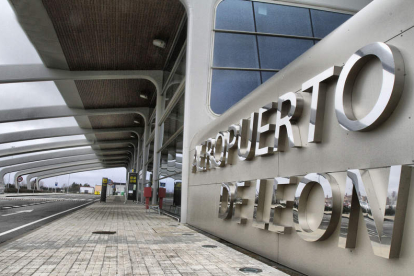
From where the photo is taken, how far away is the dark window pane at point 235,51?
1192cm

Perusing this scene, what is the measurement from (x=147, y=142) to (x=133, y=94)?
620 centimetres

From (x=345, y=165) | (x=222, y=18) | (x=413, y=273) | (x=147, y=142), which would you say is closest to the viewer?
(x=413, y=273)

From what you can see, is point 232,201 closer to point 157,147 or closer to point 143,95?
point 157,147

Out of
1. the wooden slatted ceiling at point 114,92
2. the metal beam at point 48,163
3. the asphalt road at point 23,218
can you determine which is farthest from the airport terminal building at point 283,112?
the metal beam at point 48,163

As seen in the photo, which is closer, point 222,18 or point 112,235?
point 112,235

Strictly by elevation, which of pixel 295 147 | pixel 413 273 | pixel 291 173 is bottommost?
pixel 413 273

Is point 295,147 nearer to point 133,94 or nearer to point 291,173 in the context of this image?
point 291,173

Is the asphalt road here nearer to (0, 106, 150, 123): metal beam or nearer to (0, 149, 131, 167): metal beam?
(0, 106, 150, 123): metal beam

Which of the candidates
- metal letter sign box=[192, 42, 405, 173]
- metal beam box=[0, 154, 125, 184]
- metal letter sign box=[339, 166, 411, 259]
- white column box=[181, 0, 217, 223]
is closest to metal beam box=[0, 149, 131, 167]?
metal beam box=[0, 154, 125, 184]

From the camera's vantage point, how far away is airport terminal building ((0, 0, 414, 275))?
325cm

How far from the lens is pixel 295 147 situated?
4.88 m

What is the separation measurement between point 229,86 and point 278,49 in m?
2.35

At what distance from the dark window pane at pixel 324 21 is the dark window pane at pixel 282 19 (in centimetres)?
30

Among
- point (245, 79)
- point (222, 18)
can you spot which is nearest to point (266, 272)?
point (245, 79)
